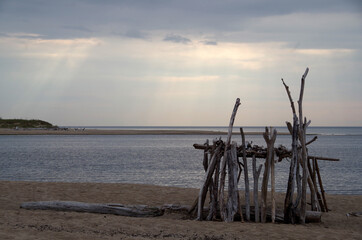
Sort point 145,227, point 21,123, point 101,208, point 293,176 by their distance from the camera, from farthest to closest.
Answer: point 21,123, point 101,208, point 293,176, point 145,227

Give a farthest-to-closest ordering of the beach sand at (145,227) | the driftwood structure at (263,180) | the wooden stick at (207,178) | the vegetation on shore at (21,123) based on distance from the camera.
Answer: the vegetation on shore at (21,123), the wooden stick at (207,178), the driftwood structure at (263,180), the beach sand at (145,227)

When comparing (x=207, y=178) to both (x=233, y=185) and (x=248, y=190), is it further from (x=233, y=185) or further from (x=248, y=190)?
(x=248, y=190)

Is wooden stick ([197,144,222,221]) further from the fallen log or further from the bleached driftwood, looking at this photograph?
the fallen log

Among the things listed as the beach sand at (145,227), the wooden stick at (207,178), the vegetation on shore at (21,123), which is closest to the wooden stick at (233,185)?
the wooden stick at (207,178)

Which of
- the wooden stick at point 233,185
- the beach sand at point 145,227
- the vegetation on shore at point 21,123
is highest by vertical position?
the vegetation on shore at point 21,123

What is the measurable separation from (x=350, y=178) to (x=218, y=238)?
1841 centimetres

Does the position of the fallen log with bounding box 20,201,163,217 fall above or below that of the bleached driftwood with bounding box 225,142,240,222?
below

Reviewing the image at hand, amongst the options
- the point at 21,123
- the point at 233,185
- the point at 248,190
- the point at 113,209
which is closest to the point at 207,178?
the point at 233,185

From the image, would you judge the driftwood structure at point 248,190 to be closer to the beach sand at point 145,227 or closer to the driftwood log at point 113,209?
the driftwood log at point 113,209

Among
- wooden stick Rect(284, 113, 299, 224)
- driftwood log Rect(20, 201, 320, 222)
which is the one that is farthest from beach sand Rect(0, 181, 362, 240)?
wooden stick Rect(284, 113, 299, 224)

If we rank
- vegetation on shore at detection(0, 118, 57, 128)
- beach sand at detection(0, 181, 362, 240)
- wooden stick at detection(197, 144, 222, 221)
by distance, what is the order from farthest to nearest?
vegetation on shore at detection(0, 118, 57, 128)
wooden stick at detection(197, 144, 222, 221)
beach sand at detection(0, 181, 362, 240)

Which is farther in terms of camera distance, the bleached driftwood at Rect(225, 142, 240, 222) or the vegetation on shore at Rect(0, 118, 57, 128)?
the vegetation on shore at Rect(0, 118, 57, 128)

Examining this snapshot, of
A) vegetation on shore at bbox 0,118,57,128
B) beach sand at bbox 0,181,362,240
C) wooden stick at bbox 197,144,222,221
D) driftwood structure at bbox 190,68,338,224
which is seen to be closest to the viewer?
beach sand at bbox 0,181,362,240

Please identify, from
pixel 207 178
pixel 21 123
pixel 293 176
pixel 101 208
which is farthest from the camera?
pixel 21 123
